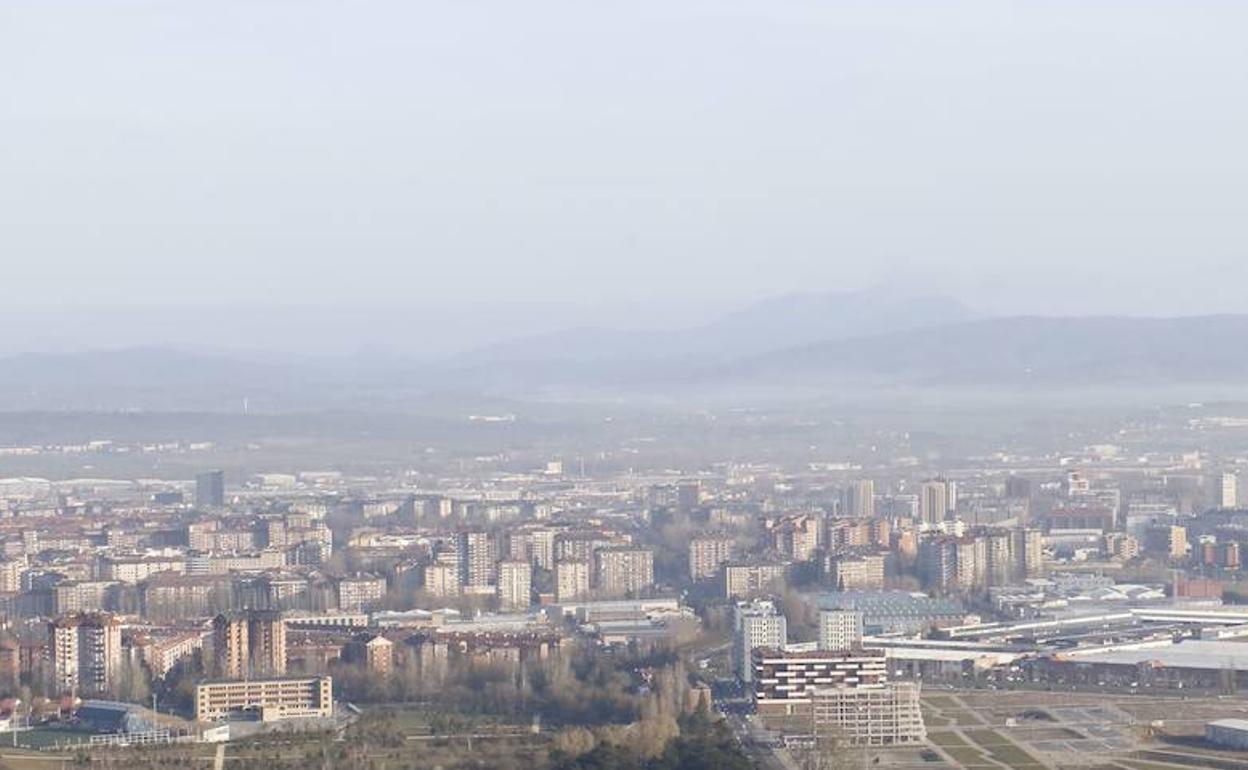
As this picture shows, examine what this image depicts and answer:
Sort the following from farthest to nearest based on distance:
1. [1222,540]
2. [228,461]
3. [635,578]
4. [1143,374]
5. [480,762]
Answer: [1143,374] < [228,461] < [1222,540] < [635,578] < [480,762]

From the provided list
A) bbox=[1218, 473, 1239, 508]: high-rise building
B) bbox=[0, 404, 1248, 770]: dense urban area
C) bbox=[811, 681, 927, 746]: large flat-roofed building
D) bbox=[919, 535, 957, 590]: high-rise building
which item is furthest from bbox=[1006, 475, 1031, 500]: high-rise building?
bbox=[811, 681, 927, 746]: large flat-roofed building

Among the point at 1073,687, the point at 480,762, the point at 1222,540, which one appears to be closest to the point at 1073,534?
the point at 1222,540

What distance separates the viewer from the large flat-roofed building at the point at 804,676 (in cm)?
2144

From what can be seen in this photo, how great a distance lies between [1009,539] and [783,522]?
294 cm

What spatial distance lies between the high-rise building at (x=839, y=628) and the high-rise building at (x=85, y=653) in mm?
5908

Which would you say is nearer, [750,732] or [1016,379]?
[750,732]

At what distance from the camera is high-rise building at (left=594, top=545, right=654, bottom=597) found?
3122cm

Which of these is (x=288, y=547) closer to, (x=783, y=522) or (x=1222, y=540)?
(x=783, y=522)

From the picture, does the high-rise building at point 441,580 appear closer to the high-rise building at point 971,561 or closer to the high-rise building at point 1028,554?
the high-rise building at point 971,561

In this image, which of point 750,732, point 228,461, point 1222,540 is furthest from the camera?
point 228,461

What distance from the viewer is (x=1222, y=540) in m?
33.9

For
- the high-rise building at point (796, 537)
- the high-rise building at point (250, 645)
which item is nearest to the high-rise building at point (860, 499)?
the high-rise building at point (796, 537)

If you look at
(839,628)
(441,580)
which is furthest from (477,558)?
(839,628)

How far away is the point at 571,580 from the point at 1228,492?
40.2 ft
